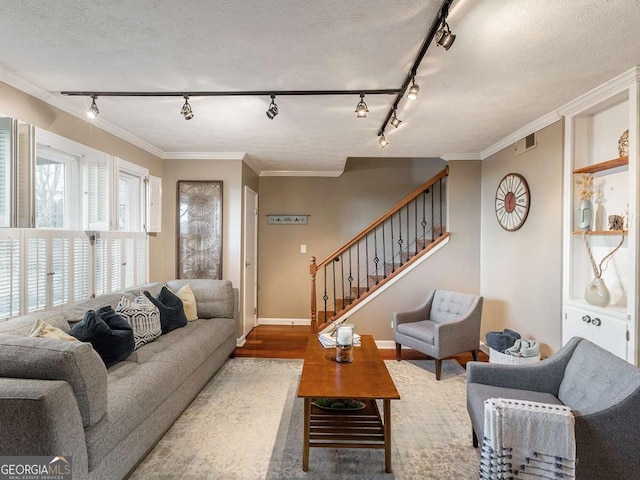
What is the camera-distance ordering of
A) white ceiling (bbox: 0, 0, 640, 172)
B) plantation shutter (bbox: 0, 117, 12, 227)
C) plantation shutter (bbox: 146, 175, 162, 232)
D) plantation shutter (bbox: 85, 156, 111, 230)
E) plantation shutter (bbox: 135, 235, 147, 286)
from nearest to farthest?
white ceiling (bbox: 0, 0, 640, 172) → plantation shutter (bbox: 0, 117, 12, 227) → plantation shutter (bbox: 85, 156, 111, 230) → plantation shutter (bbox: 135, 235, 147, 286) → plantation shutter (bbox: 146, 175, 162, 232)

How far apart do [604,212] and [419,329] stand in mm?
1939

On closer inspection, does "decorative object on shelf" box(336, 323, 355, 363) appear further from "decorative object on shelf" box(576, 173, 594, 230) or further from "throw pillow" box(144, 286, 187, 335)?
"decorative object on shelf" box(576, 173, 594, 230)

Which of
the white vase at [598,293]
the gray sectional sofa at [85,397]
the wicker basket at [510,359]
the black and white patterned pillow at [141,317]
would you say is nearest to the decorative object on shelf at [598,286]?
the white vase at [598,293]

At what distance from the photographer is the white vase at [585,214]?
2602 mm

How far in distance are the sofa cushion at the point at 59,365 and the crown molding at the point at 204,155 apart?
9.90ft

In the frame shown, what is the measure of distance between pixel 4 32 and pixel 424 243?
4.40m

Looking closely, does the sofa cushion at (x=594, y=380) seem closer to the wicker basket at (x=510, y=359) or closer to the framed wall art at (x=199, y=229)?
the wicker basket at (x=510, y=359)

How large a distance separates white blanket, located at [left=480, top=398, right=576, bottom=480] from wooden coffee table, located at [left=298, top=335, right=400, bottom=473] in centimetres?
55

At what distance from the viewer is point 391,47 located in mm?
1876

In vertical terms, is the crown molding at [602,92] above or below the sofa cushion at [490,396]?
above

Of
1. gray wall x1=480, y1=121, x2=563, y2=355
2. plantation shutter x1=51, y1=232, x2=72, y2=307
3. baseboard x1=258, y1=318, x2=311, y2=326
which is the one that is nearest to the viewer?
plantation shutter x1=51, y1=232, x2=72, y2=307

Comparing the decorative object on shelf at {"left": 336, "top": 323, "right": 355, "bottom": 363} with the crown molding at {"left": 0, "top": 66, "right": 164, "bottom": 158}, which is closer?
the crown molding at {"left": 0, "top": 66, "right": 164, "bottom": 158}

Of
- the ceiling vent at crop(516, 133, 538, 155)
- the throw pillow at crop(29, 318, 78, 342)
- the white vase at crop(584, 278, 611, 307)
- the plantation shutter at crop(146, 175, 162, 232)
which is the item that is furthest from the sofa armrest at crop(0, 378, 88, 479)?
the ceiling vent at crop(516, 133, 538, 155)

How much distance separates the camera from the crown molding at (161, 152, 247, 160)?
419cm
